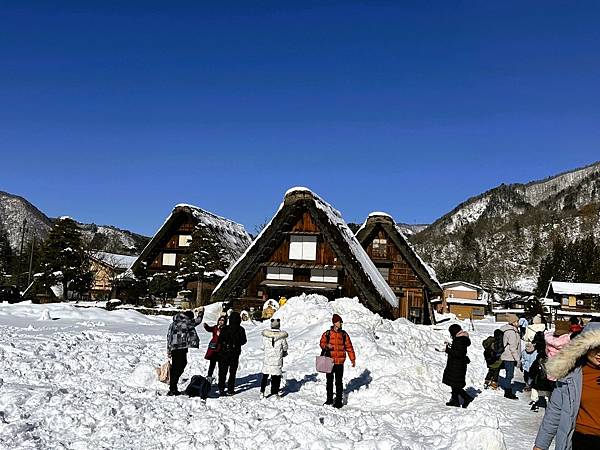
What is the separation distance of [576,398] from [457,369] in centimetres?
714

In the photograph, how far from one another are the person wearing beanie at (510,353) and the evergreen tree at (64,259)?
35.4m

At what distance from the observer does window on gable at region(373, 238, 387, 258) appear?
35.9 meters

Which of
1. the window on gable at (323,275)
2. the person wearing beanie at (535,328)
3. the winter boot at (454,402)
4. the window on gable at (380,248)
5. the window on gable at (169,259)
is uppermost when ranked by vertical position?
the window on gable at (380,248)

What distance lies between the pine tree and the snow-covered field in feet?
52.1

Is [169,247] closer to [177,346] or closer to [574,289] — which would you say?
[177,346]

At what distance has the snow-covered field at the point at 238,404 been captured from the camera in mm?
8141

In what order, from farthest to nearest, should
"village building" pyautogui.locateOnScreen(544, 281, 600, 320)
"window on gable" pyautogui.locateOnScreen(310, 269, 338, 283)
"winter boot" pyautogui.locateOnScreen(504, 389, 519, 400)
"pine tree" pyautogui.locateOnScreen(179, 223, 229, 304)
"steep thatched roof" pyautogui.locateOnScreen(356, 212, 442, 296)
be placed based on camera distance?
1. "village building" pyautogui.locateOnScreen(544, 281, 600, 320)
2. "steep thatched roof" pyautogui.locateOnScreen(356, 212, 442, 296)
3. "pine tree" pyautogui.locateOnScreen(179, 223, 229, 304)
4. "window on gable" pyautogui.locateOnScreen(310, 269, 338, 283)
5. "winter boot" pyautogui.locateOnScreen(504, 389, 519, 400)

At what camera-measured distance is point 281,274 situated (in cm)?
2733

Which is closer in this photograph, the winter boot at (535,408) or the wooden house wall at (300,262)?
the winter boot at (535,408)

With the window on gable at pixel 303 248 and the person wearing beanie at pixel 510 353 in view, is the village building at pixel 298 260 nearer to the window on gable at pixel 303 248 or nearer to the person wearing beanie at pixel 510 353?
the window on gable at pixel 303 248

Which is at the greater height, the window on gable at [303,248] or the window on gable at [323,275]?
the window on gable at [303,248]

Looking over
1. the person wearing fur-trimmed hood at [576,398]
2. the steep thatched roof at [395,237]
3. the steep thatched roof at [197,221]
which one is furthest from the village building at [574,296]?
the person wearing fur-trimmed hood at [576,398]

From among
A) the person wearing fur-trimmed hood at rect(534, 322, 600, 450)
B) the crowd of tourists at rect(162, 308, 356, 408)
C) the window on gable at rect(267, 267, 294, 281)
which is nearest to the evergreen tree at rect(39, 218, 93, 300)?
the window on gable at rect(267, 267, 294, 281)

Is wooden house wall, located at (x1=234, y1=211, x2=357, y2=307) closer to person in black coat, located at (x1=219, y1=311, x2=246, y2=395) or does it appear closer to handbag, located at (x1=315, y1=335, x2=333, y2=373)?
person in black coat, located at (x1=219, y1=311, x2=246, y2=395)
